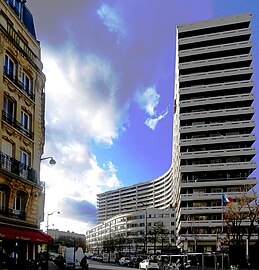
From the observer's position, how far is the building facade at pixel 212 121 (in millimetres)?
76625

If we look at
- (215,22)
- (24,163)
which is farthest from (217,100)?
(24,163)

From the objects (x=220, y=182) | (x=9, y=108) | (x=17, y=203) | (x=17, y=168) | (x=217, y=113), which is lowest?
(x=17, y=203)

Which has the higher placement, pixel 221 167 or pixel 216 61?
pixel 216 61

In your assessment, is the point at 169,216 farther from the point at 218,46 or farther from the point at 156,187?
Answer: the point at 218,46

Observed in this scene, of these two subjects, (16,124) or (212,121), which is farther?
(212,121)

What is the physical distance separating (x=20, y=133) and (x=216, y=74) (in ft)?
194

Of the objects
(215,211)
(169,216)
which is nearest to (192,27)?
(215,211)

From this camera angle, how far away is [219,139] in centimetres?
7931

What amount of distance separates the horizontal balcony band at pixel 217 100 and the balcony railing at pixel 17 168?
2187 inches

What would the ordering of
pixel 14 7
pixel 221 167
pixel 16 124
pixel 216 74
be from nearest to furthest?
pixel 16 124 → pixel 14 7 → pixel 221 167 → pixel 216 74

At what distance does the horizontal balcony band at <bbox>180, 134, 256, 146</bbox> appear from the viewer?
78000 mm

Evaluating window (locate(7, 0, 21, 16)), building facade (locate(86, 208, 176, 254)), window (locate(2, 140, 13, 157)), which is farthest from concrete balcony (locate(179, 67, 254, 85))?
window (locate(2, 140, 13, 157))

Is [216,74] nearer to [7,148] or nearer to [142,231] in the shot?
[7,148]

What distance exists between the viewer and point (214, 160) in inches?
3169
